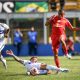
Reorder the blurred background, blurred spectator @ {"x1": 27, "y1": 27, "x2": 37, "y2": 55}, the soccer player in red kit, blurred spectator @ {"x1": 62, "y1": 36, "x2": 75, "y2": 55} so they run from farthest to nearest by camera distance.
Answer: the blurred background
blurred spectator @ {"x1": 27, "y1": 27, "x2": 37, "y2": 55}
blurred spectator @ {"x1": 62, "y1": 36, "x2": 75, "y2": 55}
the soccer player in red kit

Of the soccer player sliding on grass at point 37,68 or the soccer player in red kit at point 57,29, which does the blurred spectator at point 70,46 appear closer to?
the soccer player in red kit at point 57,29

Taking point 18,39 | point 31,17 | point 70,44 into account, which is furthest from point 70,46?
point 31,17

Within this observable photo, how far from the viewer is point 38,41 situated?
36.5 metres

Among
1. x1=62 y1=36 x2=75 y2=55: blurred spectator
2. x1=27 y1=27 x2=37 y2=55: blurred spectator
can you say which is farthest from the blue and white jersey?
x1=27 y1=27 x2=37 y2=55: blurred spectator

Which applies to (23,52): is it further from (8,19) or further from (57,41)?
(57,41)

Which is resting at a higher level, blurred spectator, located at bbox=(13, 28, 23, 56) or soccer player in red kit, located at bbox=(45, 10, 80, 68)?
soccer player in red kit, located at bbox=(45, 10, 80, 68)

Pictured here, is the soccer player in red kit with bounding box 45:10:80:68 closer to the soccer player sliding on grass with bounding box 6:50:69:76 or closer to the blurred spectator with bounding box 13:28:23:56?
the soccer player sliding on grass with bounding box 6:50:69:76

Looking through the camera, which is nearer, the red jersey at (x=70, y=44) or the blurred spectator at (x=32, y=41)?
the red jersey at (x=70, y=44)

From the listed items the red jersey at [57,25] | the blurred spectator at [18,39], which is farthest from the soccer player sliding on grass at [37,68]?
the blurred spectator at [18,39]

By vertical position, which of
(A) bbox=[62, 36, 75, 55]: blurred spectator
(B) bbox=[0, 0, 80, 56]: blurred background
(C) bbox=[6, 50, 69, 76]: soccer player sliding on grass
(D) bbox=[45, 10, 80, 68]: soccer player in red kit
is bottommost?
(A) bbox=[62, 36, 75, 55]: blurred spectator

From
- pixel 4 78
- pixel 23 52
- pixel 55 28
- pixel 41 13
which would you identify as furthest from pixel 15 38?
pixel 4 78

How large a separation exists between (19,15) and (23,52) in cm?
368

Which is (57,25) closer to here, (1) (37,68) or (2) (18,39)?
(1) (37,68)

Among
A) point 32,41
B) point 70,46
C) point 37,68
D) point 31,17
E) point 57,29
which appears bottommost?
point 70,46
